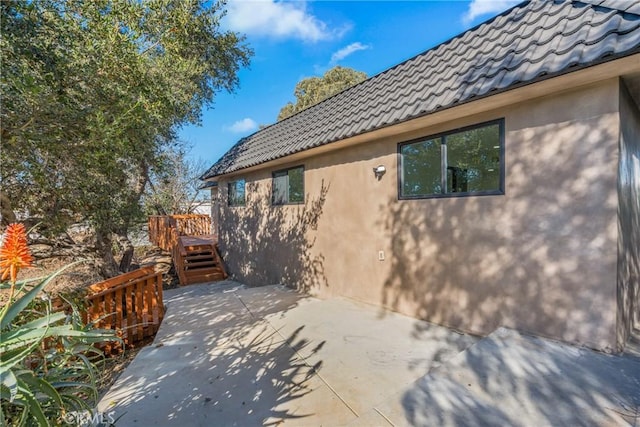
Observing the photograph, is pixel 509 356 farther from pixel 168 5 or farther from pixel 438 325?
pixel 168 5

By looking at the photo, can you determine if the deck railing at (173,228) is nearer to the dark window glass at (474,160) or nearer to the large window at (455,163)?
the large window at (455,163)

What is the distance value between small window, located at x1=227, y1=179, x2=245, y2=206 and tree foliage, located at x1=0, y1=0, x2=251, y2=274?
14.9 ft

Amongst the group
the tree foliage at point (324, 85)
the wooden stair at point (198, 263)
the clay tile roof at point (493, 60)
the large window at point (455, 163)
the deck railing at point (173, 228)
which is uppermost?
the tree foliage at point (324, 85)

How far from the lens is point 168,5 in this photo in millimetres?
5738

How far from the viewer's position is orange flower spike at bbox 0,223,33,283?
4.33ft

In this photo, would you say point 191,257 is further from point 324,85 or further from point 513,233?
point 324,85

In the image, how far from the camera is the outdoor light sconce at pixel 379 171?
16.9 feet

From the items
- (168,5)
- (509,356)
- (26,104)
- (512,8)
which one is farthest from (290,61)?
(509,356)

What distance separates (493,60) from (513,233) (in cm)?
209

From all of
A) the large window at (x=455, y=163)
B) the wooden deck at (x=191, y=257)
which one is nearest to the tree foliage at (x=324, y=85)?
the wooden deck at (x=191, y=257)

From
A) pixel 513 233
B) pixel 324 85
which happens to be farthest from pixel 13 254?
pixel 324 85

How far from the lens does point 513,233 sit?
3.54 m

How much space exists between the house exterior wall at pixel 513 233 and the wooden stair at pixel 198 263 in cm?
679

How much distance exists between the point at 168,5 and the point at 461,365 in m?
7.36
